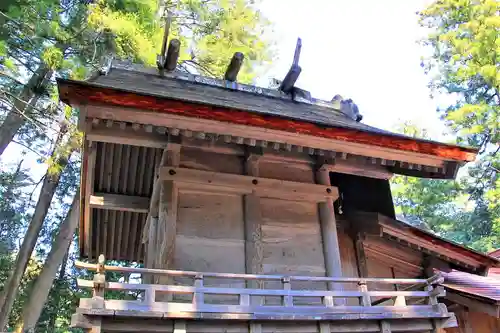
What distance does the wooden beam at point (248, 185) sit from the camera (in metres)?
5.57

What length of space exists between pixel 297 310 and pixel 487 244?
692 inches

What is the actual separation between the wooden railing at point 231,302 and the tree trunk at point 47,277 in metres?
9.10

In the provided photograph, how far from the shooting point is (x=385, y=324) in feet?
16.4

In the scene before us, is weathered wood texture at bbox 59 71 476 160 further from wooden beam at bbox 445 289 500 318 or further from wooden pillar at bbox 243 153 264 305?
wooden beam at bbox 445 289 500 318

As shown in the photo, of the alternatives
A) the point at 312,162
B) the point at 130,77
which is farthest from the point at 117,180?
the point at 312,162

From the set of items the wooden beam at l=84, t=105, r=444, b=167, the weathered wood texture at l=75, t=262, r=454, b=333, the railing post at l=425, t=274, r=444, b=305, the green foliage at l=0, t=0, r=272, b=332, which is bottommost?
the weathered wood texture at l=75, t=262, r=454, b=333

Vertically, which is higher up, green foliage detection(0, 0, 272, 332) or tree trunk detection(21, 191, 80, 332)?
green foliage detection(0, 0, 272, 332)

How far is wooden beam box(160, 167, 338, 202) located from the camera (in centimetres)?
557

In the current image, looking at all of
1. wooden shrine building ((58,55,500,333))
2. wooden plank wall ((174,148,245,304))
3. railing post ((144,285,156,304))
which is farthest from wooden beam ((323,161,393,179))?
railing post ((144,285,156,304))

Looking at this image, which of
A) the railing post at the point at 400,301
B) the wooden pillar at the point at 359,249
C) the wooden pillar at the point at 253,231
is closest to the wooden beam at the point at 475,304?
the wooden pillar at the point at 359,249

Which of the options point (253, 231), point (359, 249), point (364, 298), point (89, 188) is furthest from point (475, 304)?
point (89, 188)

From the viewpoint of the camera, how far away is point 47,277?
12562 mm

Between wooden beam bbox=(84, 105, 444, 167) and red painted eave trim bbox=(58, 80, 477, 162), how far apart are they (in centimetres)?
5

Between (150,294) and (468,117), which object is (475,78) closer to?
(468,117)
